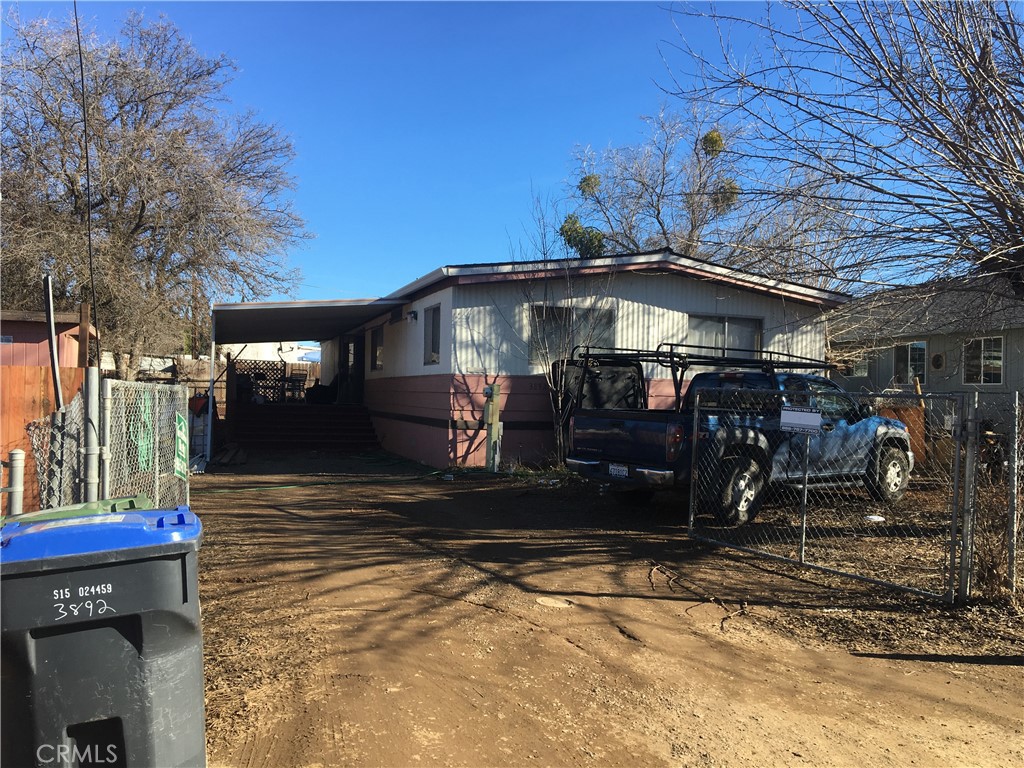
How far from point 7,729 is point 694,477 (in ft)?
20.7

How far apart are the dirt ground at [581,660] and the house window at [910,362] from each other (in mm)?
15824

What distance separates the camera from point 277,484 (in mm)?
12062

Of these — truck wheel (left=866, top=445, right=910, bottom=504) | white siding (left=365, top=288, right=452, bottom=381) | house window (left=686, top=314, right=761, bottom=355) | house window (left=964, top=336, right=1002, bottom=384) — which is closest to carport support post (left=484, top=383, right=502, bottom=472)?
white siding (left=365, top=288, right=452, bottom=381)

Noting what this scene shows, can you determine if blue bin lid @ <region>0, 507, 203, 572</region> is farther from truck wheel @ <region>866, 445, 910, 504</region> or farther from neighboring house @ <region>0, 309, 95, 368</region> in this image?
neighboring house @ <region>0, 309, 95, 368</region>

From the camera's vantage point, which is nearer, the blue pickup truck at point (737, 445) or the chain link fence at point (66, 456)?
the chain link fence at point (66, 456)

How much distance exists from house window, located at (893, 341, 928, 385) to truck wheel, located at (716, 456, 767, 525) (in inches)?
558

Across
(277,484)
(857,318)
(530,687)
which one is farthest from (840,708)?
(277,484)

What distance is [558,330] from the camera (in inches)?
540

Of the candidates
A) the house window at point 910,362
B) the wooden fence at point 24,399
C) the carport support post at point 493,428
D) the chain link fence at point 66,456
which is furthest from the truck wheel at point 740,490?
the house window at point 910,362

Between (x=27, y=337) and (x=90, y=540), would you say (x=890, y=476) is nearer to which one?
(x=90, y=540)

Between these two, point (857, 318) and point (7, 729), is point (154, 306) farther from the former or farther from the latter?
point (7, 729)

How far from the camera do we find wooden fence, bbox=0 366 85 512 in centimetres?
773

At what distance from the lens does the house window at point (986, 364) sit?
1770 centimetres

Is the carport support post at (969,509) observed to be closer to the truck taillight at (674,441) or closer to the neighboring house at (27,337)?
the truck taillight at (674,441)
